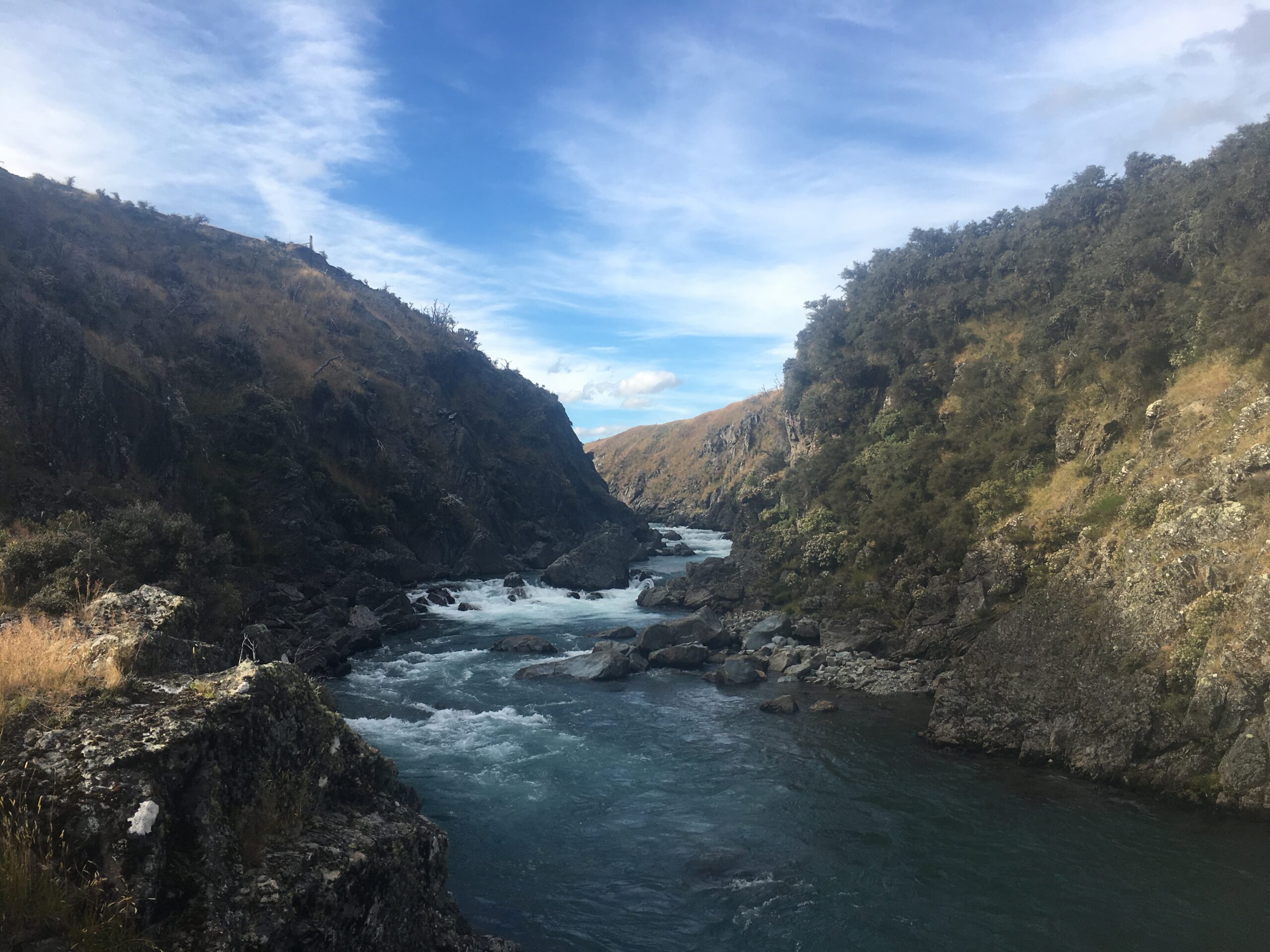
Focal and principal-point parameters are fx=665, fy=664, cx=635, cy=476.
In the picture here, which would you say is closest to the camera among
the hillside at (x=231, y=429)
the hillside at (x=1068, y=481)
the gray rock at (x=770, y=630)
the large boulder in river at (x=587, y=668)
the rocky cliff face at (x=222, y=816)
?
the rocky cliff face at (x=222, y=816)

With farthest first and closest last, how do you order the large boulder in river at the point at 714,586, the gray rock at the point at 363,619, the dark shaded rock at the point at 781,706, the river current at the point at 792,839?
the large boulder in river at the point at 714,586, the gray rock at the point at 363,619, the dark shaded rock at the point at 781,706, the river current at the point at 792,839

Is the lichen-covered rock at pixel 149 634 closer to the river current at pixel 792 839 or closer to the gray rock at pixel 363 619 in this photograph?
the river current at pixel 792 839

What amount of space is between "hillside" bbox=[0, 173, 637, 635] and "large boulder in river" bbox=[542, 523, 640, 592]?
7.33 m

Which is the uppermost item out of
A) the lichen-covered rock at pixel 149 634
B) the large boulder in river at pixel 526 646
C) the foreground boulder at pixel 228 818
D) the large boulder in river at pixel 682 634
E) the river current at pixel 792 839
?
the lichen-covered rock at pixel 149 634

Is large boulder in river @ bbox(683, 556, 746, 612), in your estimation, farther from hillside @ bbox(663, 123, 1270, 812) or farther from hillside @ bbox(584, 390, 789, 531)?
hillside @ bbox(584, 390, 789, 531)

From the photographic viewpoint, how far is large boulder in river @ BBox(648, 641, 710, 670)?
30.5 metres

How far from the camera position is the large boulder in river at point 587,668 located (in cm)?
2862

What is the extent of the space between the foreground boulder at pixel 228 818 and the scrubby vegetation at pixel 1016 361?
2471cm

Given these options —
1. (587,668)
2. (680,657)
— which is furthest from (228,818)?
(680,657)

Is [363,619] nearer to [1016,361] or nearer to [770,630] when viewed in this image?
[770,630]

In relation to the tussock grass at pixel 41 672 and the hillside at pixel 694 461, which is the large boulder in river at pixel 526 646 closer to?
the tussock grass at pixel 41 672

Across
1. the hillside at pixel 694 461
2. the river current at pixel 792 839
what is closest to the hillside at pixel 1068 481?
the river current at pixel 792 839

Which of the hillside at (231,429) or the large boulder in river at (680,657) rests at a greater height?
the hillside at (231,429)

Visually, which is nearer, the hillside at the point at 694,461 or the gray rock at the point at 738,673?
the gray rock at the point at 738,673
